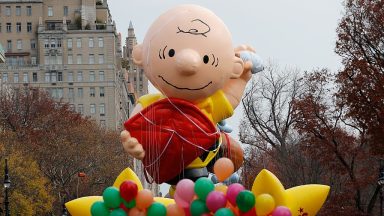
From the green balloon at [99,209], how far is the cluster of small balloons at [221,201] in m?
1.13

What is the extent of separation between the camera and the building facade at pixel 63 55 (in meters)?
99.8

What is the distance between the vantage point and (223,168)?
15.2m

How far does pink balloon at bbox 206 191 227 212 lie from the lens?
1461 cm

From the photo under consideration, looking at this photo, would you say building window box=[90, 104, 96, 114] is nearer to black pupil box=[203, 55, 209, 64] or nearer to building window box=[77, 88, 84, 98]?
building window box=[77, 88, 84, 98]

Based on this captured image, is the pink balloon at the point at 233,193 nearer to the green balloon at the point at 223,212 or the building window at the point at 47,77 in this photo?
the green balloon at the point at 223,212

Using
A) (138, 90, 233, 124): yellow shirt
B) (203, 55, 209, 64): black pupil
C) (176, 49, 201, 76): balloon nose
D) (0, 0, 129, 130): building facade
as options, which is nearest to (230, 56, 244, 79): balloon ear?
(138, 90, 233, 124): yellow shirt

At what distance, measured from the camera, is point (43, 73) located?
99812 mm

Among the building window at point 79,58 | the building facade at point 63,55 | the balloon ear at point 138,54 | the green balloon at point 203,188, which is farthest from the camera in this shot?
the building window at point 79,58

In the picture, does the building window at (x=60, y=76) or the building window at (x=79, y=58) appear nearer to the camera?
the building window at (x=60, y=76)

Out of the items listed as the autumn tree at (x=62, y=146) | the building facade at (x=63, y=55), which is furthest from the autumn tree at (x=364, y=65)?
the building facade at (x=63, y=55)

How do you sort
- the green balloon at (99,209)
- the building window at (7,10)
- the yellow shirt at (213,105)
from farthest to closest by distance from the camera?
1. the building window at (7,10)
2. the yellow shirt at (213,105)
3. the green balloon at (99,209)

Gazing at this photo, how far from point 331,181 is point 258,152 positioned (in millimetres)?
9656

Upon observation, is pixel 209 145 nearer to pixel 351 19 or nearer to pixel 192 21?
pixel 192 21

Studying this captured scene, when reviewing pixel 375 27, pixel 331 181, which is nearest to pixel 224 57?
pixel 375 27
